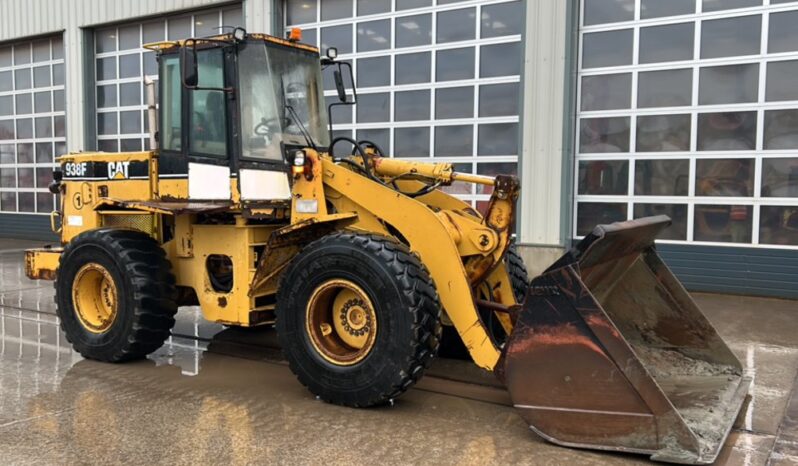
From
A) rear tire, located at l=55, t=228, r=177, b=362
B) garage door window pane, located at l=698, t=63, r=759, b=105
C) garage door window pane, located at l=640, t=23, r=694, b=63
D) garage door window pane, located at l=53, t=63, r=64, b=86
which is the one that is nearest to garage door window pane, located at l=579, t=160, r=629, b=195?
garage door window pane, located at l=698, t=63, r=759, b=105

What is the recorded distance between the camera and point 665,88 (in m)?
10.2

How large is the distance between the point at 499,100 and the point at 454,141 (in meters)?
1.04

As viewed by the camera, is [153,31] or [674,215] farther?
[153,31]

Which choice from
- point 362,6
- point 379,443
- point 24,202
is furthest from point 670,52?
point 24,202

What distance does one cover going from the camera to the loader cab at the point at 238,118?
5582 mm

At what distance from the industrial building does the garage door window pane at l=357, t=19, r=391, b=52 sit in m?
0.03

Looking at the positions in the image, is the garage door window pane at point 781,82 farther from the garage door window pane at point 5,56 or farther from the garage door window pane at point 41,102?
the garage door window pane at point 5,56

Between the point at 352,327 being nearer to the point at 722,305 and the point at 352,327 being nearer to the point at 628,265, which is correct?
the point at 628,265

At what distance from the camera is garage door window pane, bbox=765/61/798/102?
30.9 ft

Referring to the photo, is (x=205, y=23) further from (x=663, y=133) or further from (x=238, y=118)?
(x=238, y=118)

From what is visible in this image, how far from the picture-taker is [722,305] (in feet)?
29.6

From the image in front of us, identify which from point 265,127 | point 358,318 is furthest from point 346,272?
point 265,127

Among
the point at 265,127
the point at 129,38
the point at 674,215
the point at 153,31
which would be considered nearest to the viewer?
the point at 265,127

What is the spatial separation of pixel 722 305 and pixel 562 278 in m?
5.99
